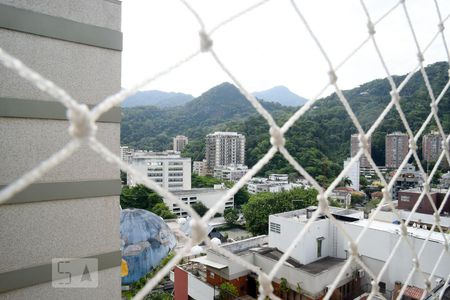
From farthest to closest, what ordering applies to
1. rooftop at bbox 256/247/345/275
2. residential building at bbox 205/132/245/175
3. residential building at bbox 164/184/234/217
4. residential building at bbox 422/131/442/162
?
residential building at bbox 205/132/245/175 < residential building at bbox 164/184/234/217 < residential building at bbox 422/131/442/162 < rooftop at bbox 256/247/345/275

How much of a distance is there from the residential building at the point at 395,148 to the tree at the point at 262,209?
10161 millimetres

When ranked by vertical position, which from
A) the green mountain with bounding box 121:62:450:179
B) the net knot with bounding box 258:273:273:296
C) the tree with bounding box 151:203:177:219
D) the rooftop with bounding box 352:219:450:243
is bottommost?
the tree with bounding box 151:203:177:219

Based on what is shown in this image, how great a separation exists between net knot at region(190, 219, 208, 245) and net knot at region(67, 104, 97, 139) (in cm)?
16

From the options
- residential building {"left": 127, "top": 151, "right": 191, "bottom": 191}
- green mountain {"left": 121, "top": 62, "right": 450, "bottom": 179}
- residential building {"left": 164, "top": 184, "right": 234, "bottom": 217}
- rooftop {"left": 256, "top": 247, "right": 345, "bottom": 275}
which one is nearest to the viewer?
rooftop {"left": 256, "top": 247, "right": 345, "bottom": 275}

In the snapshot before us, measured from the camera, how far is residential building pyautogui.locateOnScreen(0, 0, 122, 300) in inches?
26.8

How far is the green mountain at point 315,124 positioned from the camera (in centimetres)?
935

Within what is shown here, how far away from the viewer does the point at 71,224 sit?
0.76m

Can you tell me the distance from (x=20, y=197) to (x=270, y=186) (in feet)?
45.1

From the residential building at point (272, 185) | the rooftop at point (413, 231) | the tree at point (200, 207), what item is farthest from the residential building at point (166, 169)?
the rooftop at point (413, 231)

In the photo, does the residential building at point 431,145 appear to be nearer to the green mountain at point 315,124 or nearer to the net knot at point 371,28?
the green mountain at point 315,124

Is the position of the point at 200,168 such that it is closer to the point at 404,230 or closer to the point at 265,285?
the point at 404,230

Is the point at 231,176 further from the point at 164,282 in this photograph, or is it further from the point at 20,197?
the point at 20,197

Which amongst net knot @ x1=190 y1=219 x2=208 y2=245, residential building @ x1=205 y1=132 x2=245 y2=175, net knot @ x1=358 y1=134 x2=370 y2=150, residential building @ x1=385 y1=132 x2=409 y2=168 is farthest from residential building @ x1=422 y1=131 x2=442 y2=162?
net knot @ x1=190 y1=219 x2=208 y2=245

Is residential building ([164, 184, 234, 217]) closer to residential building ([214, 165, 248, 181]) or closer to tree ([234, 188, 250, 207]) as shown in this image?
tree ([234, 188, 250, 207])
